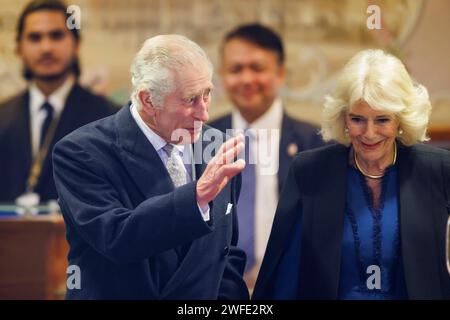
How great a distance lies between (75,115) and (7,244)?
2.16 feet

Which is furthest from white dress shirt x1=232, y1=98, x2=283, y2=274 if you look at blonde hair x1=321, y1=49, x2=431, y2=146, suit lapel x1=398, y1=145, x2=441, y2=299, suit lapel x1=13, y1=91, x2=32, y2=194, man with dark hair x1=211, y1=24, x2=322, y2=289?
suit lapel x1=13, y1=91, x2=32, y2=194

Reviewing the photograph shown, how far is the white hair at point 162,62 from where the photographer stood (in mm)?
2201

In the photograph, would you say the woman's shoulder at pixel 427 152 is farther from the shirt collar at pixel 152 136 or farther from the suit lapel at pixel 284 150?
the suit lapel at pixel 284 150

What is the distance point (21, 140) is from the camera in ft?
13.8

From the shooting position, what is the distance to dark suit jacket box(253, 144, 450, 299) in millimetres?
2268

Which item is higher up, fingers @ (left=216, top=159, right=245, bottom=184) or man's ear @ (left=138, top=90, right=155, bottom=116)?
man's ear @ (left=138, top=90, right=155, bottom=116)

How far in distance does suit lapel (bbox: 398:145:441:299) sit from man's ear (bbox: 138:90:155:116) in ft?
2.35

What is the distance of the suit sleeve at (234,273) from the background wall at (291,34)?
1.84m

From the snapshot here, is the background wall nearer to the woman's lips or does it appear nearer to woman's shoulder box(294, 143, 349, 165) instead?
woman's shoulder box(294, 143, 349, 165)

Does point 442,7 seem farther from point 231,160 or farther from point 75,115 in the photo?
point 231,160

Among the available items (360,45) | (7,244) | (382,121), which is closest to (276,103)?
(360,45)

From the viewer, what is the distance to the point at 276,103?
405cm

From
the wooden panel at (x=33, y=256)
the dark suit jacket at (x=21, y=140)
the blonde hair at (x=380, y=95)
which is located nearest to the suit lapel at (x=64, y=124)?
the dark suit jacket at (x=21, y=140)

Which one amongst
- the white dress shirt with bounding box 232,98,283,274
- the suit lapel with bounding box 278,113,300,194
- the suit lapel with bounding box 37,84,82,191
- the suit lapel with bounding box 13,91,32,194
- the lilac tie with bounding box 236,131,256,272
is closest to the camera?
the lilac tie with bounding box 236,131,256,272
